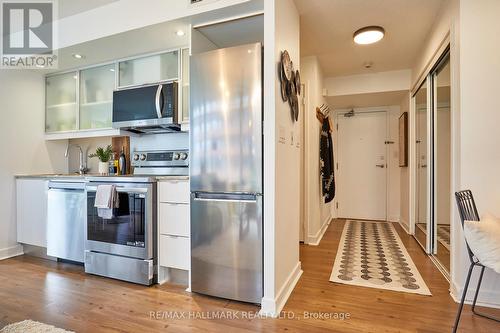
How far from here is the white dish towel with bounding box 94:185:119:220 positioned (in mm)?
2367

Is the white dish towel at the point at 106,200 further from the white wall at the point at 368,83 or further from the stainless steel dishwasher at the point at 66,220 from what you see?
the white wall at the point at 368,83

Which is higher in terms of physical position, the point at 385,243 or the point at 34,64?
the point at 34,64

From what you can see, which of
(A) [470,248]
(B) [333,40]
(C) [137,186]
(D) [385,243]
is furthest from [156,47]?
(D) [385,243]

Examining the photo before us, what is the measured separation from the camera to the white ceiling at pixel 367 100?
4190 millimetres

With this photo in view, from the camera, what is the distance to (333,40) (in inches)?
119

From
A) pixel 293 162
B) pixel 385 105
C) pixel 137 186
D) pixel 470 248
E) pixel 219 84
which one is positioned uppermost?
pixel 385 105

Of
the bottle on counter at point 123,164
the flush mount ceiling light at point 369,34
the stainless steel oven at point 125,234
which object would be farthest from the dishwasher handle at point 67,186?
the flush mount ceiling light at point 369,34

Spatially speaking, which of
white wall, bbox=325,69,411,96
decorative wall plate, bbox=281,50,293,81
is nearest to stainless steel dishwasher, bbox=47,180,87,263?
decorative wall plate, bbox=281,50,293,81

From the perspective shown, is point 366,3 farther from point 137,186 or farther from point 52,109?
point 52,109

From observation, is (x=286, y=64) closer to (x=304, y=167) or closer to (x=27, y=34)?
(x=304, y=167)

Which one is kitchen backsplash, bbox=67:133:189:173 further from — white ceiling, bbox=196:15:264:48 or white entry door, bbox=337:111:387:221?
white entry door, bbox=337:111:387:221

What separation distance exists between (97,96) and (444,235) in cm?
398

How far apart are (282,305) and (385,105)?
4.22 metres

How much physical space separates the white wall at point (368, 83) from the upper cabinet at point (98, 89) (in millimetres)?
2583
